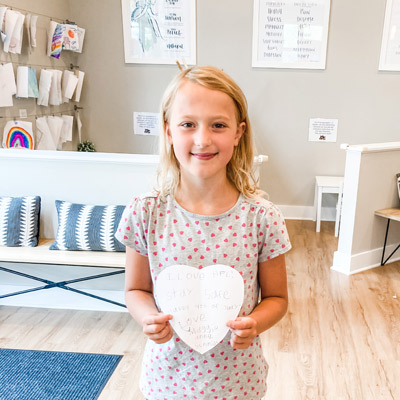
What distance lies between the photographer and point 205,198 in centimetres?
87

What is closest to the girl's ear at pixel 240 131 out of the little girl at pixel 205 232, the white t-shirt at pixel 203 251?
the little girl at pixel 205 232

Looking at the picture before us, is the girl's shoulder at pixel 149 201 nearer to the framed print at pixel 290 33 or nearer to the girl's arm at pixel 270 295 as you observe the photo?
the girl's arm at pixel 270 295

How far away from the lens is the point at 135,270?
2.99ft

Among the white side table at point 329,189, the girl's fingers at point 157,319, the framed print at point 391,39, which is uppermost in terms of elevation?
the framed print at point 391,39

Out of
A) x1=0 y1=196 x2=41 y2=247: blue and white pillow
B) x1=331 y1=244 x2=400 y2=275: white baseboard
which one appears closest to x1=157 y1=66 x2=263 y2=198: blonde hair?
x1=0 y1=196 x2=41 y2=247: blue and white pillow

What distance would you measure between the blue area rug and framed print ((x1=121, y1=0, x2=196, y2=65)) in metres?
2.98

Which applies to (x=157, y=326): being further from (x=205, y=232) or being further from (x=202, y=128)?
(x=202, y=128)

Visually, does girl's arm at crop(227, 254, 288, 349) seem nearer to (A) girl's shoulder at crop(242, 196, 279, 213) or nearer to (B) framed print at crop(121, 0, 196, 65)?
(A) girl's shoulder at crop(242, 196, 279, 213)

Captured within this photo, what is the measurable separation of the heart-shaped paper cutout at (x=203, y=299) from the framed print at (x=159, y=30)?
3541mm

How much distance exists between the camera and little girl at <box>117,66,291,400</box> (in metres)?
0.80

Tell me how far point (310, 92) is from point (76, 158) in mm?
2710

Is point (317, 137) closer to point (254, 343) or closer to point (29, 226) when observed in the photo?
point (29, 226)

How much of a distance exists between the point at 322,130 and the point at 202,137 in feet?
12.0

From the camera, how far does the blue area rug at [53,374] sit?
180 cm
